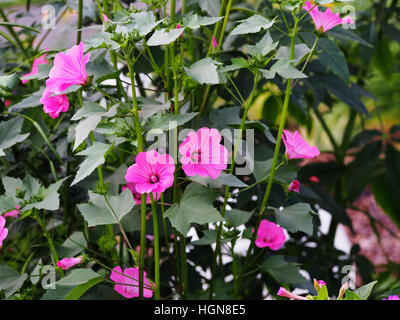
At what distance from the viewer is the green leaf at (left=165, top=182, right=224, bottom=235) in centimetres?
43

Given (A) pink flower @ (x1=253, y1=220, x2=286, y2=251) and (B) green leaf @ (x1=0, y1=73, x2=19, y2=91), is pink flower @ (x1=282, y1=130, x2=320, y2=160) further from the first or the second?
(B) green leaf @ (x1=0, y1=73, x2=19, y2=91)

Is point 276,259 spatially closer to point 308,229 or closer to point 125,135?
A: point 308,229

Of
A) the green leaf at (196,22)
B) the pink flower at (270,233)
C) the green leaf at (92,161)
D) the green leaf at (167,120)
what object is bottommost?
the pink flower at (270,233)

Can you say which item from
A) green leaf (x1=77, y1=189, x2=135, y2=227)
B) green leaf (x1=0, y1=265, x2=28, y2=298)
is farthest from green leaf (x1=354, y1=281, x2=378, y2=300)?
green leaf (x1=0, y1=265, x2=28, y2=298)

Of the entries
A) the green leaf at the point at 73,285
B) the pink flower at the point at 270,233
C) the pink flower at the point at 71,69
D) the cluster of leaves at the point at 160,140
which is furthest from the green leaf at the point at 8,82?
the pink flower at the point at 270,233

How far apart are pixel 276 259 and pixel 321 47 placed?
26 cm

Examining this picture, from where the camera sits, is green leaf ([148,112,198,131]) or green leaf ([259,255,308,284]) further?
green leaf ([259,255,308,284])

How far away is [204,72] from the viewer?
432 mm

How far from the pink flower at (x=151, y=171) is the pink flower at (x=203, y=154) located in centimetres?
2

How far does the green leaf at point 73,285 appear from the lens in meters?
0.46

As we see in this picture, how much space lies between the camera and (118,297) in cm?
53

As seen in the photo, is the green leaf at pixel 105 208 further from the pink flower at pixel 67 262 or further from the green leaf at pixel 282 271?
the green leaf at pixel 282 271

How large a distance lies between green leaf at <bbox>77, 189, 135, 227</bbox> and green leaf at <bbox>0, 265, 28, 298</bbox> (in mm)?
101
